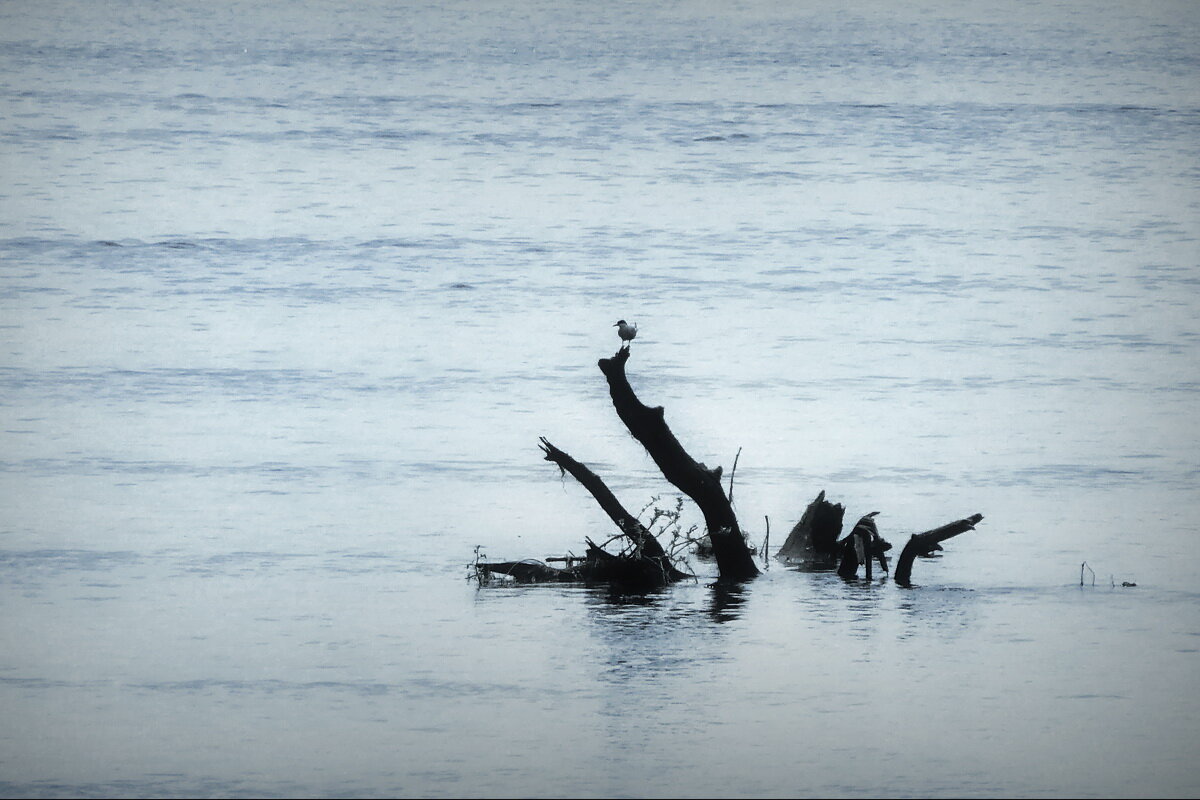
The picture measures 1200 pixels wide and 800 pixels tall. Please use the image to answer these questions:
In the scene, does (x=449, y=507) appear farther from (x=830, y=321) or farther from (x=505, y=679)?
(x=830, y=321)

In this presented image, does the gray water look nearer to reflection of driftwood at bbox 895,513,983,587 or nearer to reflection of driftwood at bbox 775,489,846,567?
reflection of driftwood at bbox 895,513,983,587

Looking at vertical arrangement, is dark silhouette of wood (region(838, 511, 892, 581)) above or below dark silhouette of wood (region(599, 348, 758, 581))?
below

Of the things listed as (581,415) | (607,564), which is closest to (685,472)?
(607,564)

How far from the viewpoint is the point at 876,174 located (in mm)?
47812

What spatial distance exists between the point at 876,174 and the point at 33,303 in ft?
69.8

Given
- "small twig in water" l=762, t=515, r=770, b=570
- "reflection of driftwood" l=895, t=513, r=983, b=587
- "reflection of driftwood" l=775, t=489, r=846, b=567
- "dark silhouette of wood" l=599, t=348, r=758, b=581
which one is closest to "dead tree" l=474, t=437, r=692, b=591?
"dark silhouette of wood" l=599, t=348, r=758, b=581

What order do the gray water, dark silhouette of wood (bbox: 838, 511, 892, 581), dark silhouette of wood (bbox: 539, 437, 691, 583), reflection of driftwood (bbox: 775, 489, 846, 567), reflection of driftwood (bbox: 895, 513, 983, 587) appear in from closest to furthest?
1. the gray water
2. reflection of driftwood (bbox: 895, 513, 983, 587)
3. dark silhouette of wood (bbox: 539, 437, 691, 583)
4. dark silhouette of wood (bbox: 838, 511, 892, 581)
5. reflection of driftwood (bbox: 775, 489, 846, 567)

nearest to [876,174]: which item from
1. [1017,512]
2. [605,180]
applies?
[605,180]

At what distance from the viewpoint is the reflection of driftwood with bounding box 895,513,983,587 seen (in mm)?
14984

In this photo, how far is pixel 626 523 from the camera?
1545cm

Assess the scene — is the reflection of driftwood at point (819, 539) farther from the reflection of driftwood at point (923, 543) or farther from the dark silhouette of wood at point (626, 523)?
the dark silhouette of wood at point (626, 523)

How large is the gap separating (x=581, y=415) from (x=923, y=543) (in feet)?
30.6

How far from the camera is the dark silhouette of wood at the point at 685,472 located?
1469 cm

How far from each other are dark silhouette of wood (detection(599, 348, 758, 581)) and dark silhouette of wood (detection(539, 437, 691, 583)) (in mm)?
390
